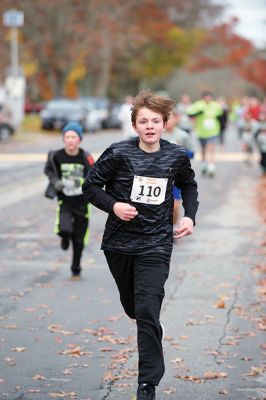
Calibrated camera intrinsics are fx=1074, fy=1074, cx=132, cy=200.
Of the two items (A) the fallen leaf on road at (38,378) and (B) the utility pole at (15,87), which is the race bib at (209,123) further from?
(B) the utility pole at (15,87)

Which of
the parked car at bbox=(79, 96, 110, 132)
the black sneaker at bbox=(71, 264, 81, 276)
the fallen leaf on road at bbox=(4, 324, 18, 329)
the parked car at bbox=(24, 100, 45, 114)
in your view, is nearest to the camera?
the fallen leaf on road at bbox=(4, 324, 18, 329)

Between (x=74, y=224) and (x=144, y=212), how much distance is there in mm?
5001

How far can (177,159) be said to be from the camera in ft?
20.1

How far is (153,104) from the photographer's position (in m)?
5.97

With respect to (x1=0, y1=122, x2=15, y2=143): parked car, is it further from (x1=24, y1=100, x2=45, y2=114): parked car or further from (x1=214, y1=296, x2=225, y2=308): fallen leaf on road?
(x1=24, y1=100, x2=45, y2=114): parked car

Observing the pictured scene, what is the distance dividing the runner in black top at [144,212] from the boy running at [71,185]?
4.54 metres

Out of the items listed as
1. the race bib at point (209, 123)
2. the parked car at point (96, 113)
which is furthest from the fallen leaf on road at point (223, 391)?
the parked car at point (96, 113)

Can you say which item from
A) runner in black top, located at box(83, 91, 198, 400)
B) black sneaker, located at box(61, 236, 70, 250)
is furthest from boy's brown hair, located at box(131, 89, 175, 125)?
black sneaker, located at box(61, 236, 70, 250)

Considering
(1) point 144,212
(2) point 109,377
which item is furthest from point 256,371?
(1) point 144,212

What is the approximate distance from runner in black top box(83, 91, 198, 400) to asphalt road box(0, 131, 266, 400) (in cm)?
61

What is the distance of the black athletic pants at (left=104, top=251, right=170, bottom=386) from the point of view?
5898 mm

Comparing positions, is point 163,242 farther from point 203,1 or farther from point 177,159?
point 203,1

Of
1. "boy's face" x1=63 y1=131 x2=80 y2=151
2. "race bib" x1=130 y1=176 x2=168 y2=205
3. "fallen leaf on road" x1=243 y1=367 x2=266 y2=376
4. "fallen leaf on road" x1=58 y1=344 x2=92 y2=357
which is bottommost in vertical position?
"fallen leaf on road" x1=58 y1=344 x2=92 y2=357

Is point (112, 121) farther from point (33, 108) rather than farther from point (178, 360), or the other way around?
point (178, 360)
